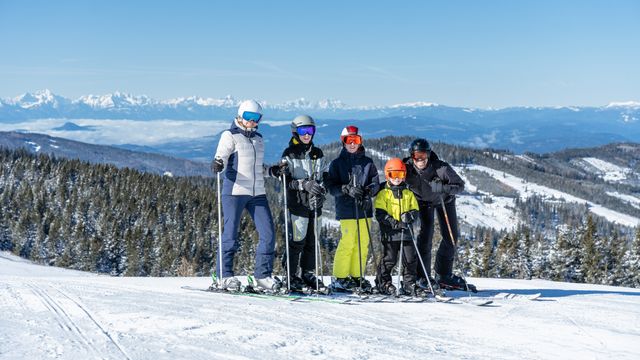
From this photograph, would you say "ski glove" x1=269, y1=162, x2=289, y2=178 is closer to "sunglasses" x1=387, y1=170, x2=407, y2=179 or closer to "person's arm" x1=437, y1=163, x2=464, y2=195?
"sunglasses" x1=387, y1=170, x2=407, y2=179

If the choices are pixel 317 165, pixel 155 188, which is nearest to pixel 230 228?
pixel 317 165

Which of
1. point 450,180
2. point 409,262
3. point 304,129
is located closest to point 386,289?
point 409,262

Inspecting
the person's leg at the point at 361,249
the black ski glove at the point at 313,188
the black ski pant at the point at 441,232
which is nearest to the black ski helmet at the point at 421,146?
the black ski pant at the point at 441,232

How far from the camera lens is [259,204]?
819 centimetres

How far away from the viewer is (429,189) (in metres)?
8.99

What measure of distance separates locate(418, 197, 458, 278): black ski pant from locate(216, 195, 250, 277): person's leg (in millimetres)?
3042

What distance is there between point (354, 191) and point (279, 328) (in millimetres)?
3103

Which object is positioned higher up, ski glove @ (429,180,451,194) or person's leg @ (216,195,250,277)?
ski glove @ (429,180,451,194)

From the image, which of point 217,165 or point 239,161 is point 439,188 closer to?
point 239,161

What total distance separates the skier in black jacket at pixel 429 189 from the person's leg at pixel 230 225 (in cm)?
290

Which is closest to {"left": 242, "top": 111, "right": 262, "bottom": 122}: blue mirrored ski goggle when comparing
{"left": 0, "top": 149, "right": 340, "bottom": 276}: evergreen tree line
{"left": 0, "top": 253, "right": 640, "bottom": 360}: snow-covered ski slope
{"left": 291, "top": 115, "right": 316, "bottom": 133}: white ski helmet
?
{"left": 291, "top": 115, "right": 316, "bottom": 133}: white ski helmet

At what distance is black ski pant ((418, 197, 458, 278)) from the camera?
8875mm

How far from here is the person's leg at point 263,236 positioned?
26.3 feet

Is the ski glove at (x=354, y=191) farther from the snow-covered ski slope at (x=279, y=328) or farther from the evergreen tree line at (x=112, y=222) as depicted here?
the evergreen tree line at (x=112, y=222)
